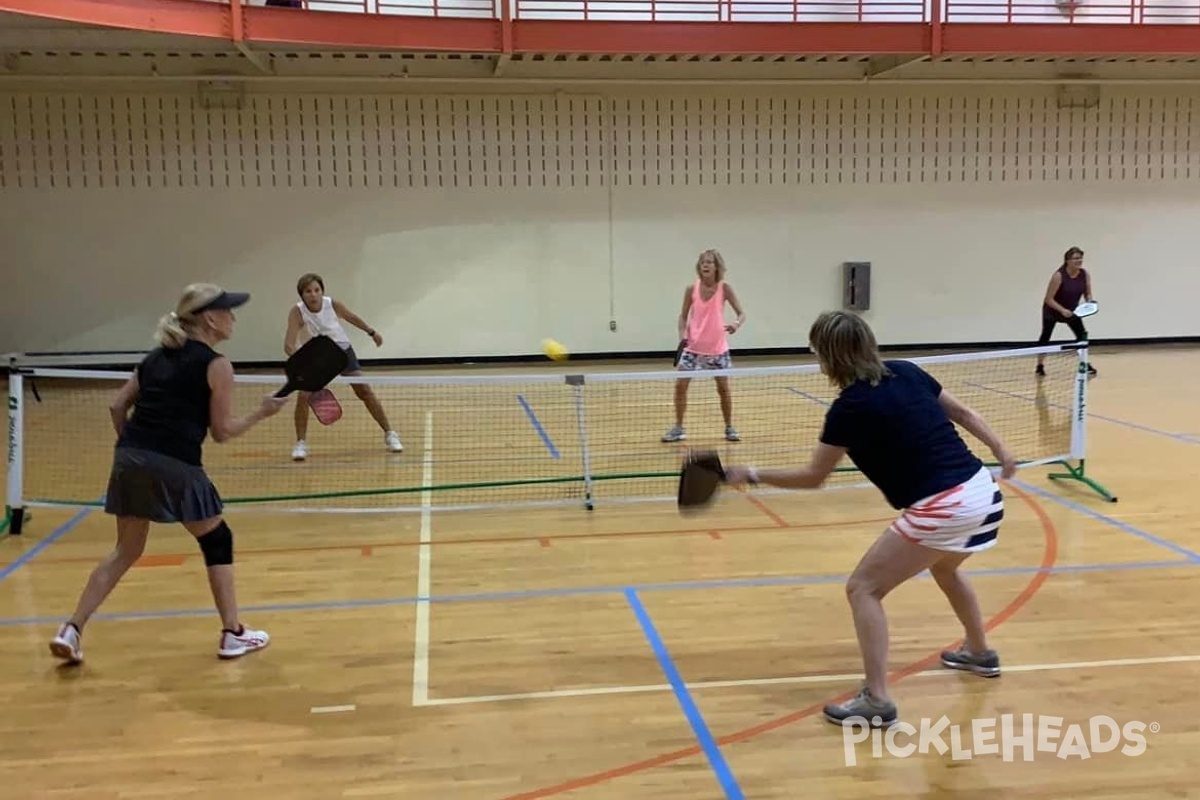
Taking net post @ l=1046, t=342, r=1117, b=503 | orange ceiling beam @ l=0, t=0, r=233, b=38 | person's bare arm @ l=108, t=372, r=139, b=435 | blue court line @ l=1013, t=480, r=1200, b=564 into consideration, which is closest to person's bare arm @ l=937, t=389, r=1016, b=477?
blue court line @ l=1013, t=480, r=1200, b=564

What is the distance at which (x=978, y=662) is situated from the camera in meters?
4.16

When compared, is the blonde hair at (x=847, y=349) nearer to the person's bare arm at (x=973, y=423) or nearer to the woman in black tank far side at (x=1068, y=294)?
the person's bare arm at (x=973, y=423)

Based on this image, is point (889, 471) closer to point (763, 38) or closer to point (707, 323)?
point (707, 323)

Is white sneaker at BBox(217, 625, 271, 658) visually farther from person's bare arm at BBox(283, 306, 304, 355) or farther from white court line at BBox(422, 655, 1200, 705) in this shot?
person's bare arm at BBox(283, 306, 304, 355)

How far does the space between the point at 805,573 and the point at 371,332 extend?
4698mm

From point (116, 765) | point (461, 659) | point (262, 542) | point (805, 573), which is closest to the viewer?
point (116, 765)

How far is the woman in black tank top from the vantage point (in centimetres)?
404

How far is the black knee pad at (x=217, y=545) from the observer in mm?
4289

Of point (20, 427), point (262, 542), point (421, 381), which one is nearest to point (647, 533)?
point (421, 381)

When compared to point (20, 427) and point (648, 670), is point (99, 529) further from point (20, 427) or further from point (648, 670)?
point (648, 670)

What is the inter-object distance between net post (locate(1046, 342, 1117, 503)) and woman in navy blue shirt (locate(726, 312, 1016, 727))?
3963mm

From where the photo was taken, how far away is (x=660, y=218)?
16234 mm

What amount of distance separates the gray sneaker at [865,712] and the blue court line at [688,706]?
50cm

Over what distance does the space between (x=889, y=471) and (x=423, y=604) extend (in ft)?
Result: 8.78
